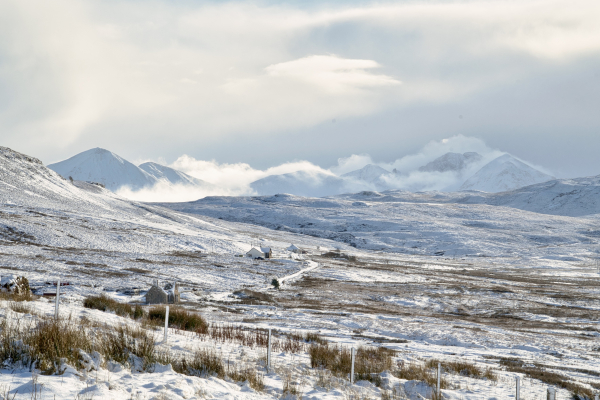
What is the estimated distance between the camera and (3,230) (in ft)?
233

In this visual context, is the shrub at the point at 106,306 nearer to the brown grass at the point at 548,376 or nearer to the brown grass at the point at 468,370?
the brown grass at the point at 468,370

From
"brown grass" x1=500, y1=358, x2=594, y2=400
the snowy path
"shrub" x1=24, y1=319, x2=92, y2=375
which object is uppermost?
"shrub" x1=24, y1=319, x2=92, y2=375

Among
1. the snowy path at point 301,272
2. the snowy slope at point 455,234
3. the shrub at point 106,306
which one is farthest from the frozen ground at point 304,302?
the snowy slope at point 455,234

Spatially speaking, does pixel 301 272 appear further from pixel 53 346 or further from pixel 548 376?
pixel 53 346

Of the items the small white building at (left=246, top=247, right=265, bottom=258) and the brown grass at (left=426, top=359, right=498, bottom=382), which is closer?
the brown grass at (left=426, top=359, right=498, bottom=382)

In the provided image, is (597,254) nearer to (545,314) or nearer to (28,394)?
(545,314)

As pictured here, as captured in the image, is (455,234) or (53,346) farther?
(455,234)

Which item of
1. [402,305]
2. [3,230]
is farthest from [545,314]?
[3,230]

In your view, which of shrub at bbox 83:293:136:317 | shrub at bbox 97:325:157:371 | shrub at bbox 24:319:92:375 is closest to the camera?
shrub at bbox 24:319:92:375

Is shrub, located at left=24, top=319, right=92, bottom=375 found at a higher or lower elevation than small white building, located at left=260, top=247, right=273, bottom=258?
higher

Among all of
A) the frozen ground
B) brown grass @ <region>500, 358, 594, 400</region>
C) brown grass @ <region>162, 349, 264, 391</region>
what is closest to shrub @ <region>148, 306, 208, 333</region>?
the frozen ground

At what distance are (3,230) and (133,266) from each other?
30.1 meters

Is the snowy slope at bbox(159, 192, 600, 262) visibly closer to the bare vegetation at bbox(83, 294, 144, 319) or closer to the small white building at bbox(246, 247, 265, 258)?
the small white building at bbox(246, 247, 265, 258)

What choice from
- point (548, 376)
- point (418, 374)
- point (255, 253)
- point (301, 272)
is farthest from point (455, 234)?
point (418, 374)
